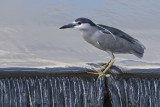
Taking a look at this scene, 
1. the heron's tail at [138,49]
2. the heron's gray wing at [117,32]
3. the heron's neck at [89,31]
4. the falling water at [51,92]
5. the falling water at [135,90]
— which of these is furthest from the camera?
the heron's tail at [138,49]

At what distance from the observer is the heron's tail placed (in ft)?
20.9

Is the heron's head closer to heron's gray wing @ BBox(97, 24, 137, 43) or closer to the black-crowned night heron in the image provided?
the black-crowned night heron

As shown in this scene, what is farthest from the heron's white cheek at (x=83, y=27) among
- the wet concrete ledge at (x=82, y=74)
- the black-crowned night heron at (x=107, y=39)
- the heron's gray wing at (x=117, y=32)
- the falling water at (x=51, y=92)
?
the falling water at (x=51, y=92)

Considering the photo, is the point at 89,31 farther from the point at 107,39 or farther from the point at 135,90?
the point at 135,90

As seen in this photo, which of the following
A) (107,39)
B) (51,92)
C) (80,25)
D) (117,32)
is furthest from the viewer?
(117,32)

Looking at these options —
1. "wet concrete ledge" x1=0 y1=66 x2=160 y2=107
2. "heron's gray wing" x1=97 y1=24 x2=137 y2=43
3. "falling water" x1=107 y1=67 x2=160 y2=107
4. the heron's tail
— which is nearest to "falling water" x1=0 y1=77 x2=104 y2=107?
"wet concrete ledge" x1=0 y1=66 x2=160 y2=107

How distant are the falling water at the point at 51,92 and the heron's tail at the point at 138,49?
860 millimetres

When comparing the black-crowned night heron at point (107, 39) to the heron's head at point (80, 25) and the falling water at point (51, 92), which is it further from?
the falling water at point (51, 92)

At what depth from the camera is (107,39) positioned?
244 inches

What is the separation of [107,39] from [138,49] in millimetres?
511

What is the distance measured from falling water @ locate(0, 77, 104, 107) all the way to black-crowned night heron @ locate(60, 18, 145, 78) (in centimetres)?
29

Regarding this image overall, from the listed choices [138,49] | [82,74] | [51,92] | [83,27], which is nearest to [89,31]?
[83,27]

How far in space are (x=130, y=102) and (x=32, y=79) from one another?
52.9 inches

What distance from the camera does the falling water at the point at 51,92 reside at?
227 inches
